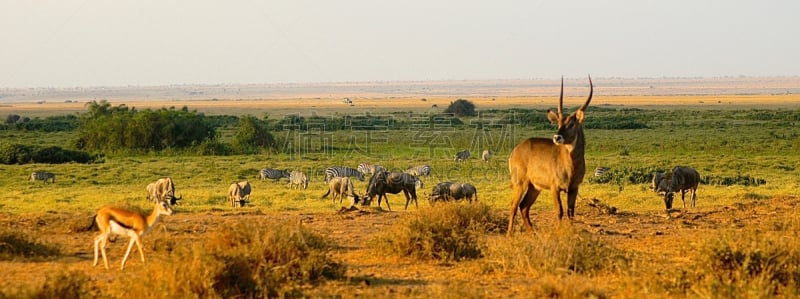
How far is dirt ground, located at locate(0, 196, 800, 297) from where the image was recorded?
935cm

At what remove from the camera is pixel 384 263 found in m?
10.9

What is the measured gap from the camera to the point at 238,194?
68.7 feet

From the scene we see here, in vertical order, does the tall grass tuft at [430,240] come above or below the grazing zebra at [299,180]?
above

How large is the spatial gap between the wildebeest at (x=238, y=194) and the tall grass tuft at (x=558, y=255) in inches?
438

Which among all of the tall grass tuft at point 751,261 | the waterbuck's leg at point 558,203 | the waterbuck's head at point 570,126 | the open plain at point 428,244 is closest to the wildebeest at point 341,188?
the open plain at point 428,244

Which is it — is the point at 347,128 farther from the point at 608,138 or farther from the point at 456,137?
the point at 608,138

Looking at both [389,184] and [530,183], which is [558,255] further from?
[389,184]

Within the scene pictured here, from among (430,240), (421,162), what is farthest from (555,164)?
(421,162)

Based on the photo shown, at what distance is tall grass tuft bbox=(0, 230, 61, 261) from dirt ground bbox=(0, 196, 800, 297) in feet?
0.63

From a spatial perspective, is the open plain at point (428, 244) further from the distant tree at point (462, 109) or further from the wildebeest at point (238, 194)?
the distant tree at point (462, 109)

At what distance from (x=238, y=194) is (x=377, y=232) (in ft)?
25.4

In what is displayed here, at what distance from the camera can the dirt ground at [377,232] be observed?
9352 millimetres

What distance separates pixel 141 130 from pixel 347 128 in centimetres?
2205

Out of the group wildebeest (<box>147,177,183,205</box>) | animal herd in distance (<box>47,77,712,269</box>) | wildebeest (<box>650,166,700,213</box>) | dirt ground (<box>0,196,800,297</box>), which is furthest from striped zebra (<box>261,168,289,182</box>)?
wildebeest (<box>650,166,700,213</box>)
